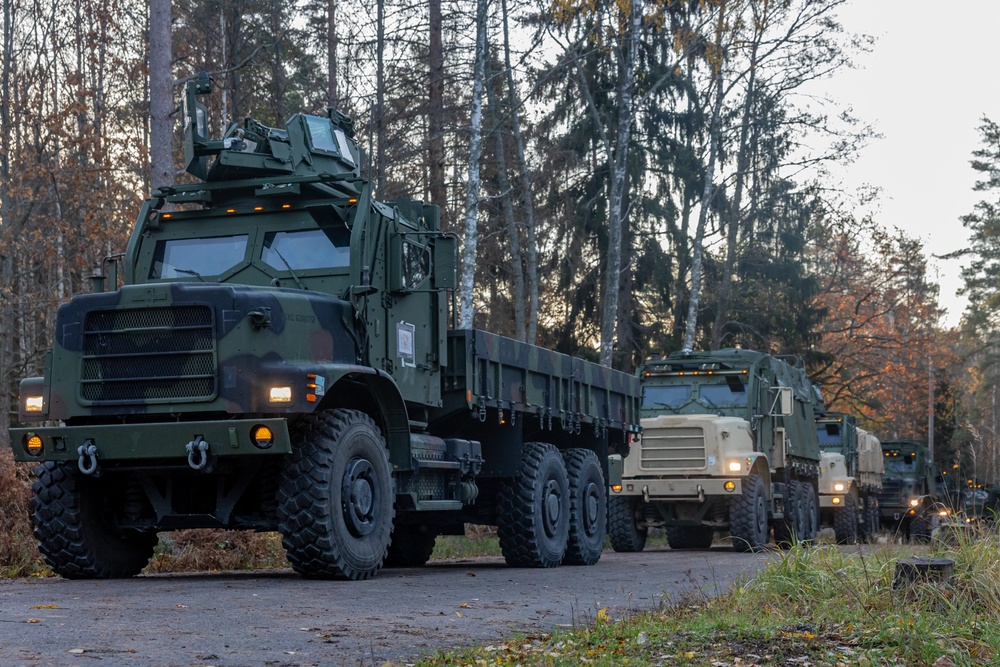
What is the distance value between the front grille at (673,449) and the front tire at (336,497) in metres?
9.79

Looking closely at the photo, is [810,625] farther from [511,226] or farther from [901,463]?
[901,463]

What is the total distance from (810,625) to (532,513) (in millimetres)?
6728

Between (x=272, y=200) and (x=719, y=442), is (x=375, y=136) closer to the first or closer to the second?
(x=719, y=442)

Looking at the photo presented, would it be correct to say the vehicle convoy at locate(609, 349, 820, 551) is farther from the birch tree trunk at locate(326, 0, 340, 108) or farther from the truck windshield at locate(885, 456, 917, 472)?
the birch tree trunk at locate(326, 0, 340, 108)

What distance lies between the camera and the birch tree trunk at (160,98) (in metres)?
16.1

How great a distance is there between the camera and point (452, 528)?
15453 mm

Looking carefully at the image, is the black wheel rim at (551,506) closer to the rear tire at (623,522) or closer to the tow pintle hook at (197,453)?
the tow pintle hook at (197,453)

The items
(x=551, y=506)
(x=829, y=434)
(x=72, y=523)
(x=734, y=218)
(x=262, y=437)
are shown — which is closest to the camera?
(x=262, y=437)

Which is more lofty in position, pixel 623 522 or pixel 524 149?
pixel 524 149

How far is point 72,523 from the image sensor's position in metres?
10.9

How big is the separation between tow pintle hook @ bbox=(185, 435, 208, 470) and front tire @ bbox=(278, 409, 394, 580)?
2.24 feet

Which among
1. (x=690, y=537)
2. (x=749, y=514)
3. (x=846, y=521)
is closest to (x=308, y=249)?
(x=749, y=514)

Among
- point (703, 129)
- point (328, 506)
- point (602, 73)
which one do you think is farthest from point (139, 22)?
point (328, 506)

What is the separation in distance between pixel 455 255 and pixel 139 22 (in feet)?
62.3
